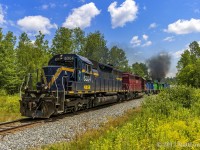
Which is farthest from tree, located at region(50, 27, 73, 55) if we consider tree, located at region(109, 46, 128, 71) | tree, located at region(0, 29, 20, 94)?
tree, located at region(109, 46, 128, 71)

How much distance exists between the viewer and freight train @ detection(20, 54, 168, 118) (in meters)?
15.3

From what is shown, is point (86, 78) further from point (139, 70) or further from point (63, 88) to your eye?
point (139, 70)

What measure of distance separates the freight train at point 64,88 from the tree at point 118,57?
8113cm

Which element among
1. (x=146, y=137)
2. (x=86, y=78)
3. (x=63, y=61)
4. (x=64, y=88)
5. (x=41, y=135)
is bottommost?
(x=41, y=135)

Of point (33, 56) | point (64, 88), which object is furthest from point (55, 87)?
point (33, 56)

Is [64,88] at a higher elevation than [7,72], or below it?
below

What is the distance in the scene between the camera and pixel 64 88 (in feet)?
53.5

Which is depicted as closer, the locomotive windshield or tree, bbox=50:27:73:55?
the locomotive windshield

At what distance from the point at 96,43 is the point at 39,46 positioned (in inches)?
1371


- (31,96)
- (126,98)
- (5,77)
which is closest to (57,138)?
(31,96)

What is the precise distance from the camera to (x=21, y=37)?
6269 centimetres

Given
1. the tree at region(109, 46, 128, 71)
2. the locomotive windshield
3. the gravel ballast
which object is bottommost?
the gravel ballast

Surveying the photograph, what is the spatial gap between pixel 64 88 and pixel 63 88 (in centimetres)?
47

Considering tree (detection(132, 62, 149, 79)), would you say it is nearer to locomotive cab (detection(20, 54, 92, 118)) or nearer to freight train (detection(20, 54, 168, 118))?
freight train (detection(20, 54, 168, 118))
